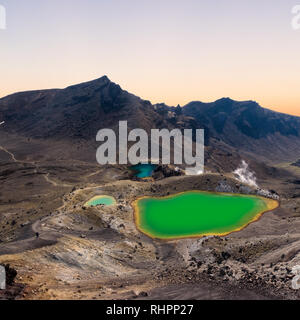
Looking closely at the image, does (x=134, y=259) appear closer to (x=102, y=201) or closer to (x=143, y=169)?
(x=102, y=201)

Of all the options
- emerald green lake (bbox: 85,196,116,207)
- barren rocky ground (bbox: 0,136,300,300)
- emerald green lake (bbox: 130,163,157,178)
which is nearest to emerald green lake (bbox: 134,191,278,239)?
barren rocky ground (bbox: 0,136,300,300)

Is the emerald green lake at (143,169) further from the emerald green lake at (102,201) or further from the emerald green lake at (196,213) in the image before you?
the emerald green lake at (196,213)

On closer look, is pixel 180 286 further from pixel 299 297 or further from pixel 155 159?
pixel 155 159

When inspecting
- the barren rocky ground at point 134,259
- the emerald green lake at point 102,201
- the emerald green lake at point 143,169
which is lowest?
the barren rocky ground at point 134,259

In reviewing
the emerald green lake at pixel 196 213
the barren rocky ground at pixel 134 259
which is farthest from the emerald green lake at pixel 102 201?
the emerald green lake at pixel 196 213

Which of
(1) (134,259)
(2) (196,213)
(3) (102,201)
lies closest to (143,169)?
(3) (102,201)

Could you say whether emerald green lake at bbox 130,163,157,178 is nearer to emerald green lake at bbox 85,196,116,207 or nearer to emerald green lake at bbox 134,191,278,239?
emerald green lake at bbox 85,196,116,207
